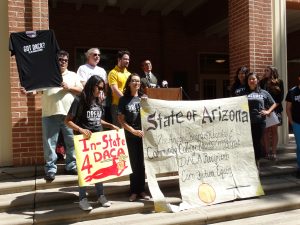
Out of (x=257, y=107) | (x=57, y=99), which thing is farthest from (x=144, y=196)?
(x=257, y=107)

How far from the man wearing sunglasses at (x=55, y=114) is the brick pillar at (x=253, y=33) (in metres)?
3.66

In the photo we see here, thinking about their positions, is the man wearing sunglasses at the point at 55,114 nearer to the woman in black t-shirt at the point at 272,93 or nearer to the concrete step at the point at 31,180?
the concrete step at the point at 31,180

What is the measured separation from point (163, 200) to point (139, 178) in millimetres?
425

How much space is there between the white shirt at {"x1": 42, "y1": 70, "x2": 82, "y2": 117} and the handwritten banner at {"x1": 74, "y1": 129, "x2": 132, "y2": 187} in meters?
0.92

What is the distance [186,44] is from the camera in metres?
12.9

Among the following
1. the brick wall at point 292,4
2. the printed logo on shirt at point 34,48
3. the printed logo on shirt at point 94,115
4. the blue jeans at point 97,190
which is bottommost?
the blue jeans at point 97,190

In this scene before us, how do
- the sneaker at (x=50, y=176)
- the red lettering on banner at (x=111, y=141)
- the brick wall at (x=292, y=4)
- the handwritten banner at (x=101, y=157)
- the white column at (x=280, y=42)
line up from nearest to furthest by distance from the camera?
the handwritten banner at (x=101, y=157) → the red lettering on banner at (x=111, y=141) → the sneaker at (x=50, y=176) → the white column at (x=280, y=42) → the brick wall at (x=292, y=4)

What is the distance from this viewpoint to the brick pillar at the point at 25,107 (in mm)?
5785

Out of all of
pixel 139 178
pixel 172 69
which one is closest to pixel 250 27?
pixel 139 178

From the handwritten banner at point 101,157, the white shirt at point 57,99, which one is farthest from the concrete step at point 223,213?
the white shirt at point 57,99

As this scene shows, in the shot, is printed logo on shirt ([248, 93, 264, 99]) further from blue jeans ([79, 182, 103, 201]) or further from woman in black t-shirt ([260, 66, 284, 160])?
blue jeans ([79, 182, 103, 201])

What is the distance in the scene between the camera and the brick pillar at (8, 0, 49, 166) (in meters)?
5.79

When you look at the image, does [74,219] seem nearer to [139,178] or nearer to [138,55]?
[139,178]

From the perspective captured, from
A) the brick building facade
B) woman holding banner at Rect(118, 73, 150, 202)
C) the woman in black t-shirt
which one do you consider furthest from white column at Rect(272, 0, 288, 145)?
woman holding banner at Rect(118, 73, 150, 202)
